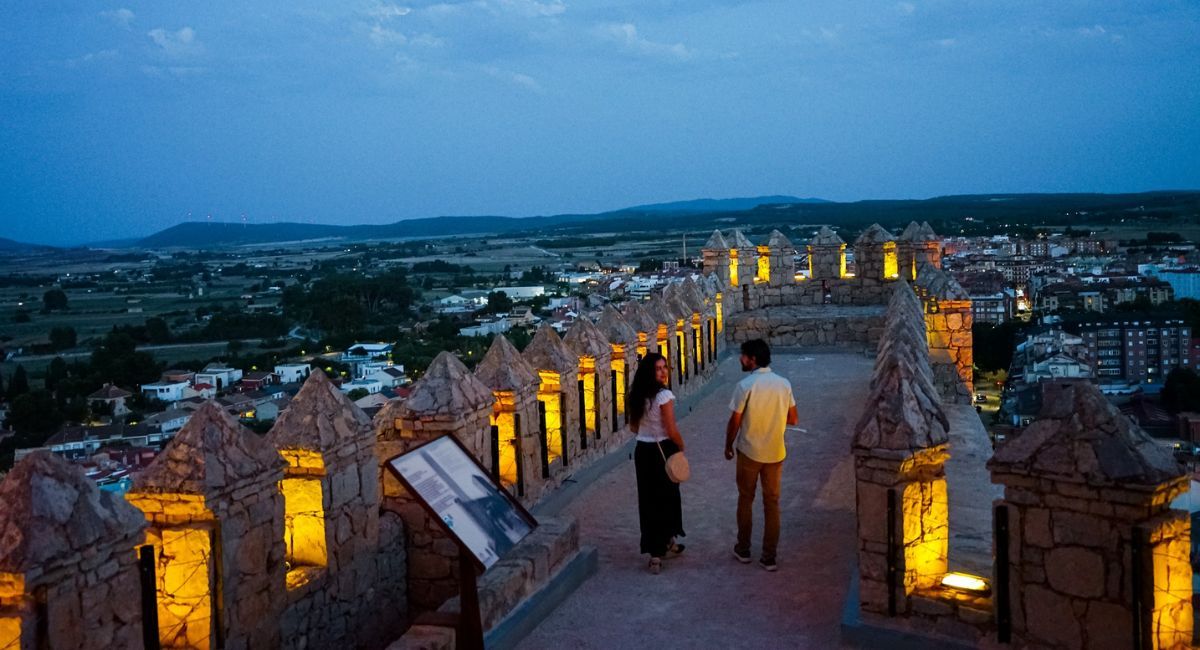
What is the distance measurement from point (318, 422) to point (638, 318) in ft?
18.1

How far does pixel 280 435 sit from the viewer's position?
5457mm

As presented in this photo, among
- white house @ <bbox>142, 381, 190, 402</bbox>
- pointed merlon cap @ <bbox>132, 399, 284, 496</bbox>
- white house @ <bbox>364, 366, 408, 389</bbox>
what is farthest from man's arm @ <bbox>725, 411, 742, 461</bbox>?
white house @ <bbox>142, 381, 190, 402</bbox>

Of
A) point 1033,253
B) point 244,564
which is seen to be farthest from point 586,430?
point 1033,253

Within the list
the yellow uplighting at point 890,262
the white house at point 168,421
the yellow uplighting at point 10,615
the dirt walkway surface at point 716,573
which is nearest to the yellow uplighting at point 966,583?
the dirt walkway surface at point 716,573

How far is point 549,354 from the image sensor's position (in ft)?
26.9

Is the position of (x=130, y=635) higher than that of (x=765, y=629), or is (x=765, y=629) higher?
(x=130, y=635)

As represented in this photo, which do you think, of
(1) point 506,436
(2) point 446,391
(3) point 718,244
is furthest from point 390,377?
(2) point 446,391

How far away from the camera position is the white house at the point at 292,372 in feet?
84.0

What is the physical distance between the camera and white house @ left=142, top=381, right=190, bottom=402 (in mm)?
22922

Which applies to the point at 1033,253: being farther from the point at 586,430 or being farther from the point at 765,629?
the point at 765,629

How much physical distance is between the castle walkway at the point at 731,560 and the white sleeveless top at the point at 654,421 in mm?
853

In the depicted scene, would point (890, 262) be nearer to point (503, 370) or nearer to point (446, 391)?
point (503, 370)

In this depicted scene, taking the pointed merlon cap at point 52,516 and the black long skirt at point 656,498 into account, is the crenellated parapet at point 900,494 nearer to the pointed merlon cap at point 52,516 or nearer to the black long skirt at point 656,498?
the black long skirt at point 656,498

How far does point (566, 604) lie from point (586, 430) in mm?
3099
